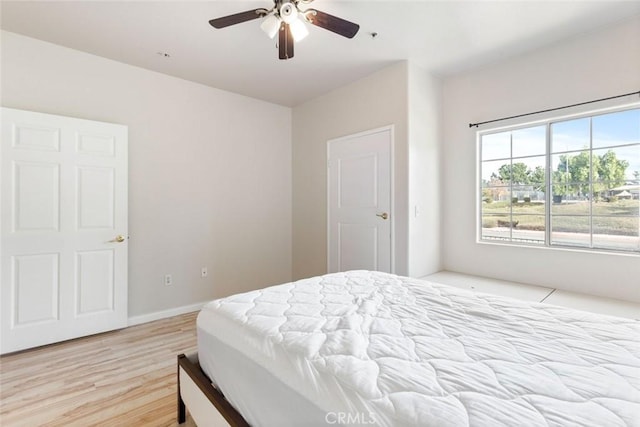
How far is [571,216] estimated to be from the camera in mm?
2607

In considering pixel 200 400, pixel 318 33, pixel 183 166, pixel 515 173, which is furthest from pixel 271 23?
pixel 515 173

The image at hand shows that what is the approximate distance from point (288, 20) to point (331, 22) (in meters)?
0.27

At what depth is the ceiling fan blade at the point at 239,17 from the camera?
1830 millimetres

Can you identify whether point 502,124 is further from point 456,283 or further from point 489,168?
point 456,283

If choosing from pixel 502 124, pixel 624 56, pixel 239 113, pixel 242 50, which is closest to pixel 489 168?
pixel 502 124

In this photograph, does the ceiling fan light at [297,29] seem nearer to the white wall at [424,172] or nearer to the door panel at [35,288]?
the white wall at [424,172]

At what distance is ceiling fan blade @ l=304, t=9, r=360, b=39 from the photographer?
184cm

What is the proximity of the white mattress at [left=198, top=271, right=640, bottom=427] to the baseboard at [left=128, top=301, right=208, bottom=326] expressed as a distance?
1.99m

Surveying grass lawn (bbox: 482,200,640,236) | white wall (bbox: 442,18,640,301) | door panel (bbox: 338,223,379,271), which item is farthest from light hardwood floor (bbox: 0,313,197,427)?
grass lawn (bbox: 482,200,640,236)

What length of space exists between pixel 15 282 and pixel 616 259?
4.81 m

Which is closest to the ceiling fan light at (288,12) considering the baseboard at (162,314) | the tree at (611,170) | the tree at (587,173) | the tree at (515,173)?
the tree at (515,173)

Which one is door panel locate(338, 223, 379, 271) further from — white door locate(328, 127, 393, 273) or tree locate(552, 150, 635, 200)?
tree locate(552, 150, 635, 200)

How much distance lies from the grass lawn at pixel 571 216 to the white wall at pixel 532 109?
0.21m

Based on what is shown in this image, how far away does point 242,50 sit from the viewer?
8.87ft
